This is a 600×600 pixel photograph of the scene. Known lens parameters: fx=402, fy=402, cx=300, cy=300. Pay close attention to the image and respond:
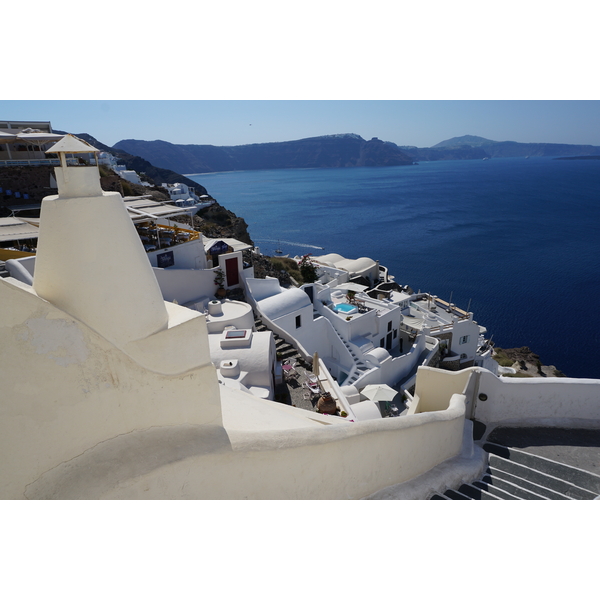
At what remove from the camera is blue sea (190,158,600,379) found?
42.9 metres

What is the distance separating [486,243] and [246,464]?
7668 centimetres

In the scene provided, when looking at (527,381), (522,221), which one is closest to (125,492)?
(527,381)

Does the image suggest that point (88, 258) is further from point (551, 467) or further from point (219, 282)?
point (219, 282)

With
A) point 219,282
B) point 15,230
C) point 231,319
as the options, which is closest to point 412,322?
point 219,282

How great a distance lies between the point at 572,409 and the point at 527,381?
47.1 inches

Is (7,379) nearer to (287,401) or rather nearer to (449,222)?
(287,401)

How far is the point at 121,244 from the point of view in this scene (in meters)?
4.31

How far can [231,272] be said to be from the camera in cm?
2177

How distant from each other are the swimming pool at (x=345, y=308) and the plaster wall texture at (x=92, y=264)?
824 inches

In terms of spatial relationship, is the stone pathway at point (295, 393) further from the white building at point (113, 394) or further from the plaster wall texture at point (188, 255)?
the white building at point (113, 394)

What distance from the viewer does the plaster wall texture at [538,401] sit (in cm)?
854

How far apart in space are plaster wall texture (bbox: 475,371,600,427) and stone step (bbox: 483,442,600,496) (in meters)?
0.90

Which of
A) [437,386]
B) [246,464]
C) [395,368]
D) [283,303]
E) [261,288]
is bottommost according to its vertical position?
[395,368]

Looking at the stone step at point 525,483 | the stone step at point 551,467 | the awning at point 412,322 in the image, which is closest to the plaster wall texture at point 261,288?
the awning at point 412,322
